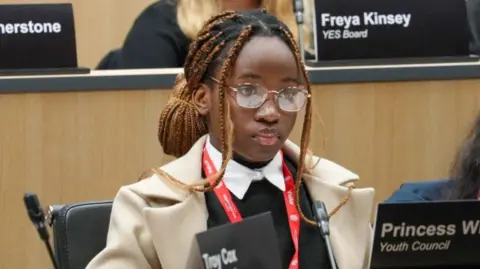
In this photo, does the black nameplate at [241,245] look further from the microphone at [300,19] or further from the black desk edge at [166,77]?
the microphone at [300,19]

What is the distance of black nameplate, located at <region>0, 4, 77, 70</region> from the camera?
328cm

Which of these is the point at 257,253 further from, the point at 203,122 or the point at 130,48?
the point at 130,48

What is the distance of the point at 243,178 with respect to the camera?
1.96 meters

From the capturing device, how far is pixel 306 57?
3635 millimetres

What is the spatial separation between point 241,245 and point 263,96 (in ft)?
1.38

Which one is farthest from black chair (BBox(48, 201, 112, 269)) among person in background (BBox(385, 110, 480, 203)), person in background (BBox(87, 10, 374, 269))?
person in background (BBox(385, 110, 480, 203))

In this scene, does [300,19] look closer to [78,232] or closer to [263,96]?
[78,232]

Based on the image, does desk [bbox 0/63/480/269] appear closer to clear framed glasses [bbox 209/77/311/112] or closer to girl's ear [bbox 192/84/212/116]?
girl's ear [bbox 192/84/212/116]

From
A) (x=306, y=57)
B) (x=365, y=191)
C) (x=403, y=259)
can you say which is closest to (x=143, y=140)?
(x=306, y=57)

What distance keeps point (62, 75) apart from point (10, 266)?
0.60 m

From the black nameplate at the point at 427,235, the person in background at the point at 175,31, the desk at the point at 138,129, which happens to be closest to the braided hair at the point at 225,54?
the black nameplate at the point at 427,235

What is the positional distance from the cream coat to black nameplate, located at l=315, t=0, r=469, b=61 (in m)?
1.40

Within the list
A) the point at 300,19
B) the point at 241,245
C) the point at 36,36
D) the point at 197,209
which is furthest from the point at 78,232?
the point at 300,19

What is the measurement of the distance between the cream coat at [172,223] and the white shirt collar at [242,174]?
4 cm
